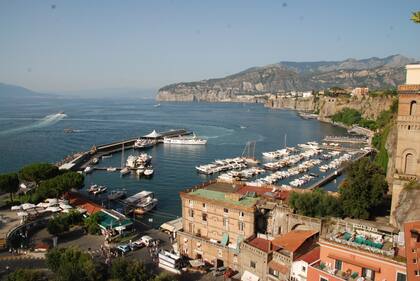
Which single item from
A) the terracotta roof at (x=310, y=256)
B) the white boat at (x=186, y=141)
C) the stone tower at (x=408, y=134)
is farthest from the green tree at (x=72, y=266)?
the white boat at (x=186, y=141)

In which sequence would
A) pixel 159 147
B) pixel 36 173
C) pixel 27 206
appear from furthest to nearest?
pixel 159 147, pixel 36 173, pixel 27 206

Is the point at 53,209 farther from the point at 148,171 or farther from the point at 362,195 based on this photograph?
the point at 362,195

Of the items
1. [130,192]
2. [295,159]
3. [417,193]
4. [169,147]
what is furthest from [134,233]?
[169,147]

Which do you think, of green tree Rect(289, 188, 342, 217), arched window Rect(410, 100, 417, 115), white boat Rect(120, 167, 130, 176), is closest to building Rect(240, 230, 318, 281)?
green tree Rect(289, 188, 342, 217)

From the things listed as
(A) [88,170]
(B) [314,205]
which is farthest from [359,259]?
(A) [88,170]

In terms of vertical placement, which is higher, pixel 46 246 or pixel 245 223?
pixel 245 223

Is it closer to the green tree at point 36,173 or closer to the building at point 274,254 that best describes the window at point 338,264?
the building at point 274,254

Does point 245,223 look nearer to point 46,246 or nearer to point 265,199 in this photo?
point 265,199
